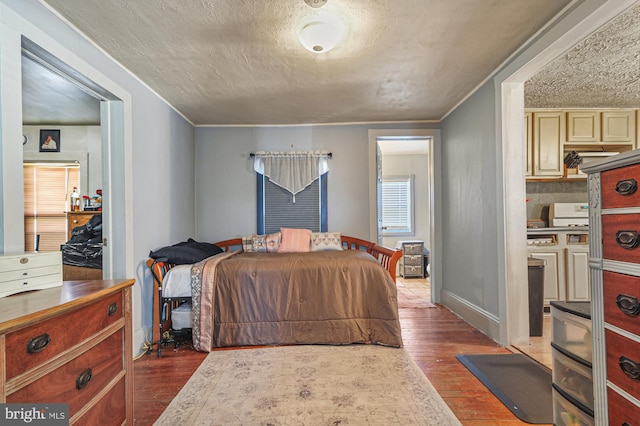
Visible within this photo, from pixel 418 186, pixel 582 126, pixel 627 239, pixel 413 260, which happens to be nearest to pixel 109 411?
pixel 627 239

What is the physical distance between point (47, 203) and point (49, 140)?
32.8 inches

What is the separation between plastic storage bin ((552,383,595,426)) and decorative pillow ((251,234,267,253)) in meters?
2.71

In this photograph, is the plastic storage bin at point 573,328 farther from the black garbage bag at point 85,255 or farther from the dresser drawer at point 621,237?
the black garbage bag at point 85,255

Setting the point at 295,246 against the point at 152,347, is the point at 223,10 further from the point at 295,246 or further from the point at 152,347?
the point at 152,347

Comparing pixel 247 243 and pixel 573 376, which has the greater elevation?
pixel 247 243

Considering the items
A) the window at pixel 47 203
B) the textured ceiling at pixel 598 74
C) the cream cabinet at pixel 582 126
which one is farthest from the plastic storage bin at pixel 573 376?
the window at pixel 47 203

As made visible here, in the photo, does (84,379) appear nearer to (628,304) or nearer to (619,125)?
(628,304)

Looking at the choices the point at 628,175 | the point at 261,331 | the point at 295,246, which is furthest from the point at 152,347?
the point at 628,175

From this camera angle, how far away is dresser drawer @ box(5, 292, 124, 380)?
795 mm

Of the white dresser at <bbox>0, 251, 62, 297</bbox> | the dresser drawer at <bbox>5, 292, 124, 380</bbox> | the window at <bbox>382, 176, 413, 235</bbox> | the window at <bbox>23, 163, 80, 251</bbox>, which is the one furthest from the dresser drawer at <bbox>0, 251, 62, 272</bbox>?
the window at <bbox>382, 176, 413, 235</bbox>

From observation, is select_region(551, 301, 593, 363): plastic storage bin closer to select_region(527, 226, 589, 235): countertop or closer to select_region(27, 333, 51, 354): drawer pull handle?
select_region(27, 333, 51, 354): drawer pull handle

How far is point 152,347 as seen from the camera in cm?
250

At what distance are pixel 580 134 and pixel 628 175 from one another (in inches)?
122

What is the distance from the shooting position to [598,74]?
102 inches
